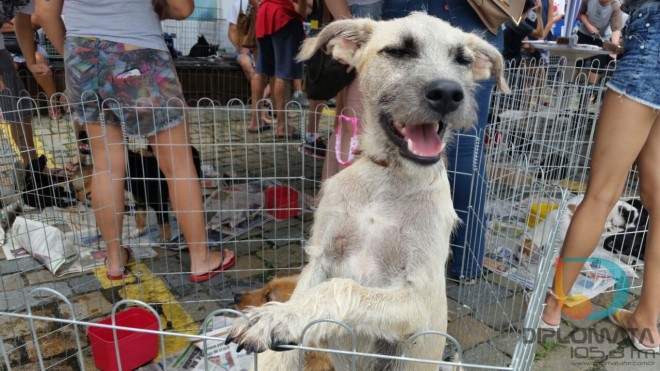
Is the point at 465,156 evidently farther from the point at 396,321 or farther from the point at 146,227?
the point at 146,227

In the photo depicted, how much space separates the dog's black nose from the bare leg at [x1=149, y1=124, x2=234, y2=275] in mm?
1955

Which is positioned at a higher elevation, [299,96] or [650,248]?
[650,248]

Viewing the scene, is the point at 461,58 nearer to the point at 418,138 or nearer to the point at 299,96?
the point at 418,138

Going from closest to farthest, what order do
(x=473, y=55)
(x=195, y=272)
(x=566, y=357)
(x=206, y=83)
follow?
(x=473, y=55), (x=566, y=357), (x=195, y=272), (x=206, y=83)

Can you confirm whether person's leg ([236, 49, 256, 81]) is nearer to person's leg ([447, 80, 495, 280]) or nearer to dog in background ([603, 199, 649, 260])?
person's leg ([447, 80, 495, 280])

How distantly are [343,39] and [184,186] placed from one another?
163cm

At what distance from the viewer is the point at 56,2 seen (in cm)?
325

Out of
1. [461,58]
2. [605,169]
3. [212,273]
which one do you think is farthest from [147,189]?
[605,169]

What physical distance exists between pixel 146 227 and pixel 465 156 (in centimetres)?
281

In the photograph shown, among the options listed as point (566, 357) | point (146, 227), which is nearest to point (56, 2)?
point (146, 227)

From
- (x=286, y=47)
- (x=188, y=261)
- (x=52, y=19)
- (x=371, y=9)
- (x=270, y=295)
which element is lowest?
(x=188, y=261)

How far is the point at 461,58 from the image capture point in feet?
7.17

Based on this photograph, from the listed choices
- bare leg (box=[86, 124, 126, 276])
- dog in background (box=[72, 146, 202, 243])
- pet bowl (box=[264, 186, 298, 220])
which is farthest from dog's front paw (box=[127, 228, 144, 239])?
pet bowl (box=[264, 186, 298, 220])

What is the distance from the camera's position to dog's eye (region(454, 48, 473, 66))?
216 cm
